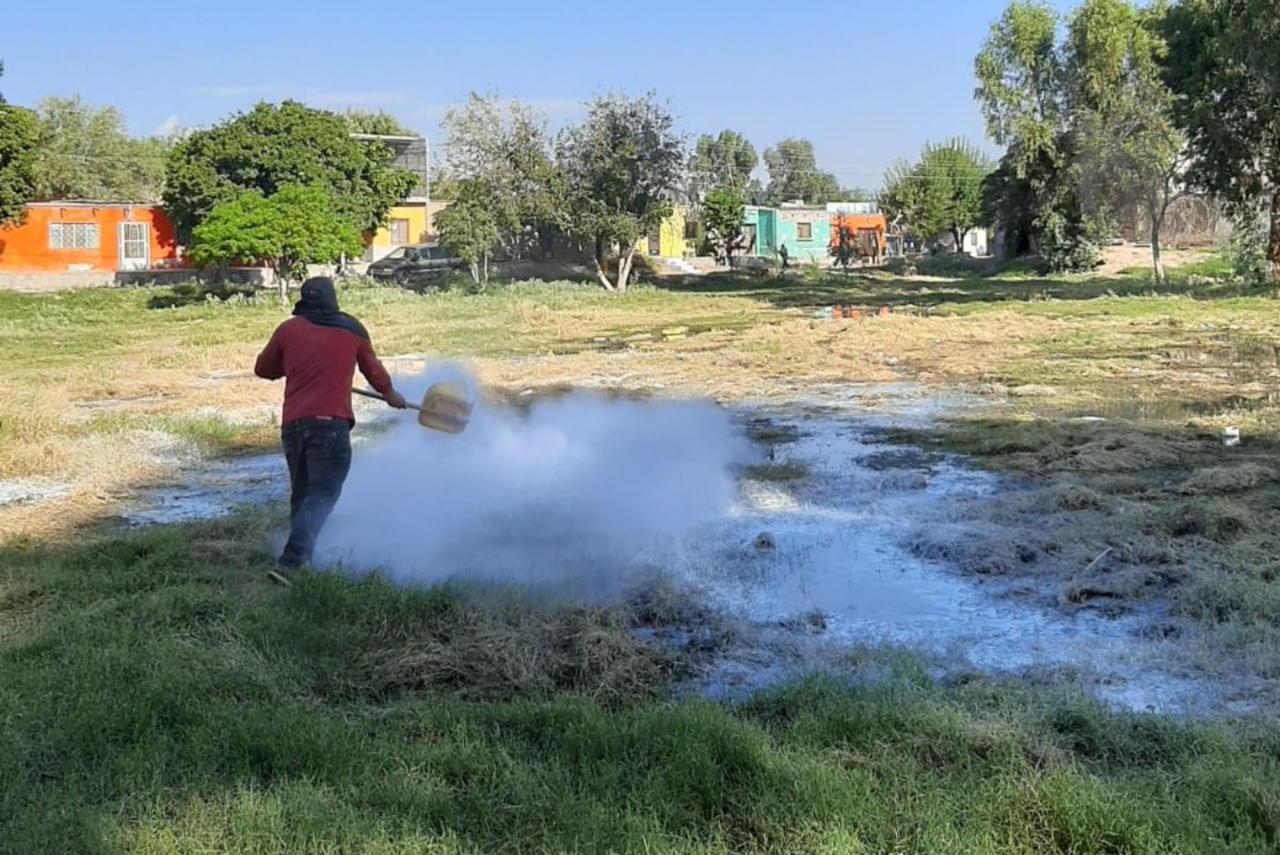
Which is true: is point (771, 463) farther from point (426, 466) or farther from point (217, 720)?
point (217, 720)

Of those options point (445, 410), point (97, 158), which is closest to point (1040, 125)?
point (445, 410)

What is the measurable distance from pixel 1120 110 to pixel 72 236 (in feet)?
119

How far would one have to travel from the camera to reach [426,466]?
8.51 meters

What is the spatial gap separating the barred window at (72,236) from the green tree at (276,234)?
35.0ft

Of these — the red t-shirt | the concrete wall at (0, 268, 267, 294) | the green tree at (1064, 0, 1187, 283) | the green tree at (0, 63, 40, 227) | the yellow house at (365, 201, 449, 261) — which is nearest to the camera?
the red t-shirt

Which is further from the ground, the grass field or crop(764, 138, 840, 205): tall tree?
crop(764, 138, 840, 205): tall tree

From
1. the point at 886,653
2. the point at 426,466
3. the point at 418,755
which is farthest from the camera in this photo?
the point at 426,466

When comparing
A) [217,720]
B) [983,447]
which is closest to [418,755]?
[217,720]

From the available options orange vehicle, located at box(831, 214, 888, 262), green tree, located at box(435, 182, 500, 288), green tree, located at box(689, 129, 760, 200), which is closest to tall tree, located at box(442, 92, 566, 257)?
green tree, located at box(435, 182, 500, 288)

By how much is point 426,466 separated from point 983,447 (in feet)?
15.0

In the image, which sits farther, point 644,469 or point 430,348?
point 430,348

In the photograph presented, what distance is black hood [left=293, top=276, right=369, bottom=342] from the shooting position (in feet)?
20.8

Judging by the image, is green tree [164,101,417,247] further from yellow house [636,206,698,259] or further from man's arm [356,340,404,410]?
man's arm [356,340,404,410]

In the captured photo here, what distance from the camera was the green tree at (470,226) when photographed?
1507 inches
